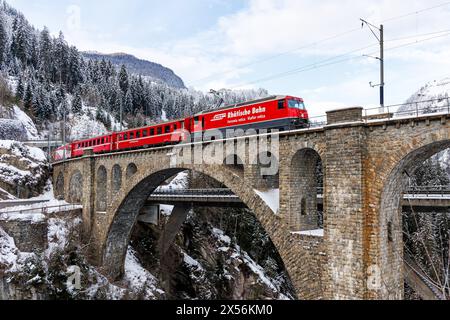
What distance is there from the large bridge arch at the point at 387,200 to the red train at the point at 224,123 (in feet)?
17.2

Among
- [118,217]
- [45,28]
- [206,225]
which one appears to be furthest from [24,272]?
[45,28]

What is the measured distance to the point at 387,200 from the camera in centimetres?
1434

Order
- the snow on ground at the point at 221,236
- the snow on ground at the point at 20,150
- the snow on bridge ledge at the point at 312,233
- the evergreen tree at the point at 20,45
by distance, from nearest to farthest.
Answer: the snow on bridge ledge at the point at 312,233 < the snow on ground at the point at 20,150 < the snow on ground at the point at 221,236 < the evergreen tree at the point at 20,45

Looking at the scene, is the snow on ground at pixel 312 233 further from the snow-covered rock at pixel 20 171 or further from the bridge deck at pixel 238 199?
the snow-covered rock at pixel 20 171

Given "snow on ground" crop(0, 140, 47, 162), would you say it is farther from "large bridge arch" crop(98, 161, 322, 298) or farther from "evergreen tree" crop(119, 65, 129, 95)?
"evergreen tree" crop(119, 65, 129, 95)

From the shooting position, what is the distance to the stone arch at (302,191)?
17.2 m

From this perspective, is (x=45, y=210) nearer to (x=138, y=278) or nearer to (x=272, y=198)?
(x=138, y=278)

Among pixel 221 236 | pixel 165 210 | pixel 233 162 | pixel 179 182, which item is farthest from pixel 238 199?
pixel 179 182

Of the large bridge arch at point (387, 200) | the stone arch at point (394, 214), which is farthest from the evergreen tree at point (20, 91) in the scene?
the stone arch at point (394, 214)

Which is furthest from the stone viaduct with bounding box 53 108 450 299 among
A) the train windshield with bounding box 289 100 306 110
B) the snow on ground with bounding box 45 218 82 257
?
the snow on ground with bounding box 45 218 82 257

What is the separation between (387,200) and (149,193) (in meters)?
22.5

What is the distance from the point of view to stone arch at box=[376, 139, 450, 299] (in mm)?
13781

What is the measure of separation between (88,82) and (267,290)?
70329mm

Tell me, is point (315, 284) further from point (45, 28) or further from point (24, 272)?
point (45, 28)
